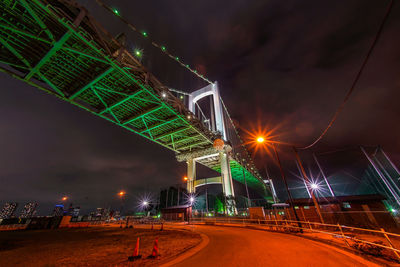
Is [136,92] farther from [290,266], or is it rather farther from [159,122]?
[290,266]

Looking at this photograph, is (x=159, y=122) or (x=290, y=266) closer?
(x=290, y=266)

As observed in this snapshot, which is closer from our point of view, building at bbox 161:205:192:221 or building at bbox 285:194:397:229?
building at bbox 285:194:397:229

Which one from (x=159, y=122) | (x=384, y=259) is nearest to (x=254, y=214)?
(x=384, y=259)

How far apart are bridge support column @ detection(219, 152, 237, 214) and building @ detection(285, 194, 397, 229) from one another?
12419 millimetres

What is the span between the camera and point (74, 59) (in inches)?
544

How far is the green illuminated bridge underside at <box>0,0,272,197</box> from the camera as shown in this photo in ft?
32.6

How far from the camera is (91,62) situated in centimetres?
1399

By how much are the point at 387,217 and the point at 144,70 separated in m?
28.9

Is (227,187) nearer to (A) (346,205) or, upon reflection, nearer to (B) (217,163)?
(B) (217,163)

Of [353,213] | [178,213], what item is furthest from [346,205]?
[178,213]

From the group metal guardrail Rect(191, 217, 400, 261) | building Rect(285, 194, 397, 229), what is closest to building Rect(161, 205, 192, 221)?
metal guardrail Rect(191, 217, 400, 261)

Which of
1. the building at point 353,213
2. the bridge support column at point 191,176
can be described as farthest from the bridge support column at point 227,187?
the building at point 353,213

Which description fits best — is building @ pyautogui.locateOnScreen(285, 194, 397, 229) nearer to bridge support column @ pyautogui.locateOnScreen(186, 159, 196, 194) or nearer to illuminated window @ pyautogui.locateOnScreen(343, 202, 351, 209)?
illuminated window @ pyautogui.locateOnScreen(343, 202, 351, 209)

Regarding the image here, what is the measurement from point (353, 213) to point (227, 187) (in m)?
19.7
